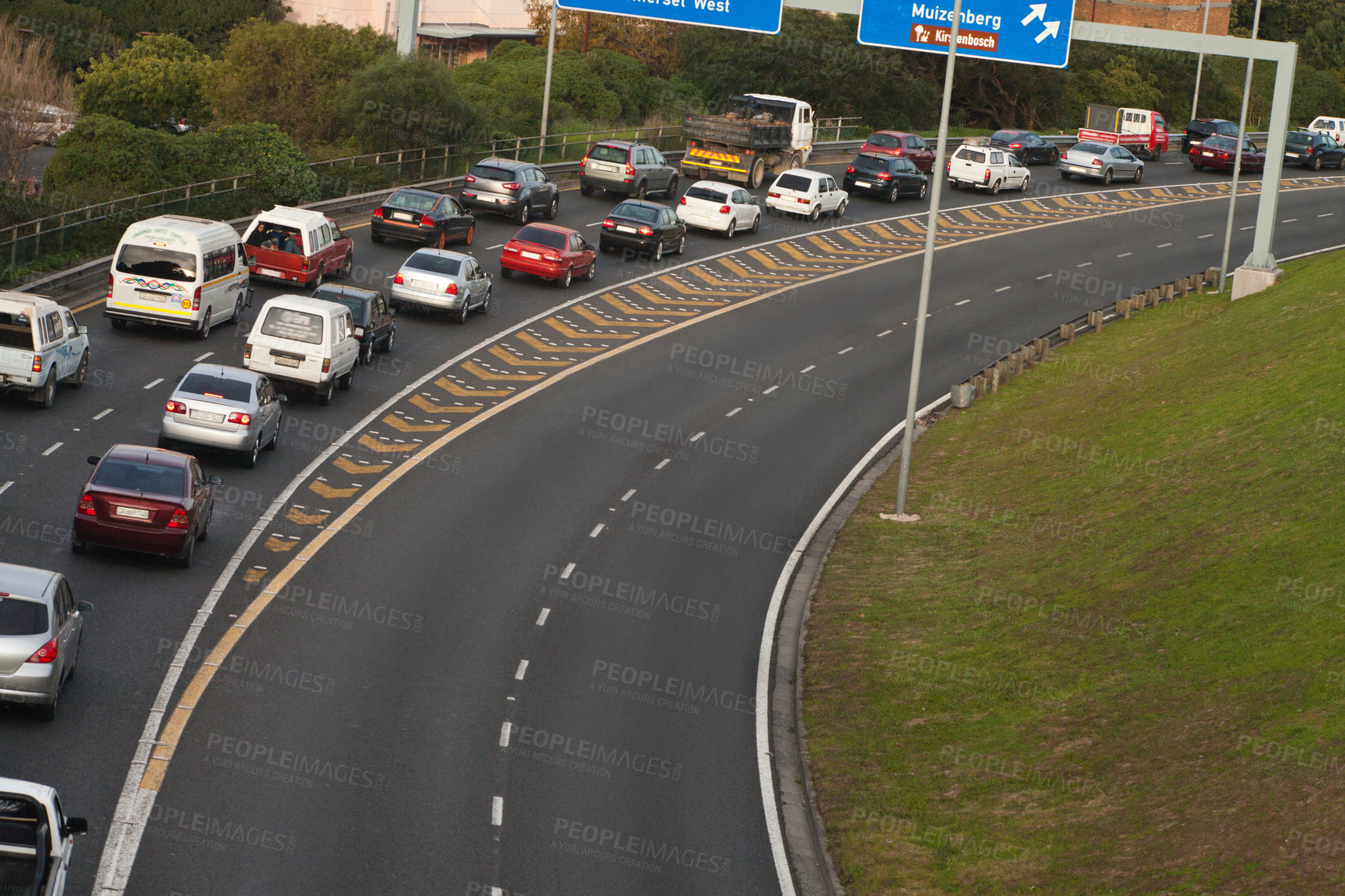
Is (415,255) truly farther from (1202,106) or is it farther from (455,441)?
(1202,106)

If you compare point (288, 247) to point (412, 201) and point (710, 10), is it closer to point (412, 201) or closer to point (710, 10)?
point (412, 201)

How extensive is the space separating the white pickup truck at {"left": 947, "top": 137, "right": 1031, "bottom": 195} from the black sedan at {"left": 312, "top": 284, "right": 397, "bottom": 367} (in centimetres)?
2983

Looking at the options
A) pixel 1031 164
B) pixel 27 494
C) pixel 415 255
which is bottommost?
pixel 27 494

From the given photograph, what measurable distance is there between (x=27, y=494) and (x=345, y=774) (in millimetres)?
9093

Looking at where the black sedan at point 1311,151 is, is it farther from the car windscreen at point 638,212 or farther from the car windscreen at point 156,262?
the car windscreen at point 156,262

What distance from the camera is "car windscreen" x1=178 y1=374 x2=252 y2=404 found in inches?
995

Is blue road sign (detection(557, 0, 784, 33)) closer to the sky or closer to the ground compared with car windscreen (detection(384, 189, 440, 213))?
closer to the sky

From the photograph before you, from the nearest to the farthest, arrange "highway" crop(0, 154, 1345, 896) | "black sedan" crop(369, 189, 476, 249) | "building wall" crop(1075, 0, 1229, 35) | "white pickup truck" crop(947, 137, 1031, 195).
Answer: "highway" crop(0, 154, 1345, 896)
"black sedan" crop(369, 189, 476, 249)
"white pickup truck" crop(947, 137, 1031, 195)
"building wall" crop(1075, 0, 1229, 35)

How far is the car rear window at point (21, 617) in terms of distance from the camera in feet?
52.5

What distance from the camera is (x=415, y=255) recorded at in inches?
Result: 1420

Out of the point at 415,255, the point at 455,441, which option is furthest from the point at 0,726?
the point at 415,255

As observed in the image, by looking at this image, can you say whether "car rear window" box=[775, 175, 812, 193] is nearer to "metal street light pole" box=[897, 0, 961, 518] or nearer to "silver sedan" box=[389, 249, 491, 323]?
"silver sedan" box=[389, 249, 491, 323]

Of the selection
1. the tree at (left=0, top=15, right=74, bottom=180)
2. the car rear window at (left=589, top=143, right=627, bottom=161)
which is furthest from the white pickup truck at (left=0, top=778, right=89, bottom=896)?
the tree at (left=0, top=15, right=74, bottom=180)

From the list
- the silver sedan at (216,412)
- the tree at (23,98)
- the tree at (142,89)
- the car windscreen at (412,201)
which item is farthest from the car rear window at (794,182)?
the tree at (142,89)
